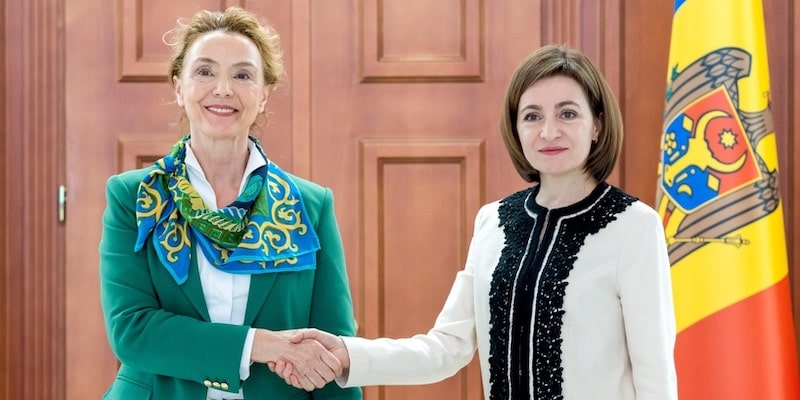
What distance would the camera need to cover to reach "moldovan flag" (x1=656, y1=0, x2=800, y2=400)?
7.91 ft

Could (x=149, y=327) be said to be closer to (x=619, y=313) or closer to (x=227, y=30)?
(x=227, y=30)

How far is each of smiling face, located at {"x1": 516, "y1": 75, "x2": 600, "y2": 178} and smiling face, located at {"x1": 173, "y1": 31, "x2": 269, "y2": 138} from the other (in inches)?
21.9

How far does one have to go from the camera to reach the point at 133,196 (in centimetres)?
177

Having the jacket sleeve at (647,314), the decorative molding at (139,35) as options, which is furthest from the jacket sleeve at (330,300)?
the decorative molding at (139,35)

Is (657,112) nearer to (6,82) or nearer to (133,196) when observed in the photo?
(133,196)

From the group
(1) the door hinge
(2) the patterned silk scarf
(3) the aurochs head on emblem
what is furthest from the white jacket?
(1) the door hinge

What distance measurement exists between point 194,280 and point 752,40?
5.22ft

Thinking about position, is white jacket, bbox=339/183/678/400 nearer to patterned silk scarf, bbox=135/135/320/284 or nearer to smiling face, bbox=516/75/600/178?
smiling face, bbox=516/75/600/178

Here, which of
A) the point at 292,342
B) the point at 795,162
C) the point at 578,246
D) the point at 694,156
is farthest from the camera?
the point at 795,162

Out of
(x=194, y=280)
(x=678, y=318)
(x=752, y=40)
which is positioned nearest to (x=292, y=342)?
(x=194, y=280)

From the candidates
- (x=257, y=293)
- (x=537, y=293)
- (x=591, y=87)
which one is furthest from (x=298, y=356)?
(x=591, y=87)

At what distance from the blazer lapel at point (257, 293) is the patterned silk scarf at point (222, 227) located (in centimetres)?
2

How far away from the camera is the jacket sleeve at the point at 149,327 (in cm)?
167

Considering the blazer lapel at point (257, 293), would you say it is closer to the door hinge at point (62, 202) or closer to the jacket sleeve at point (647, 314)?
the jacket sleeve at point (647, 314)
